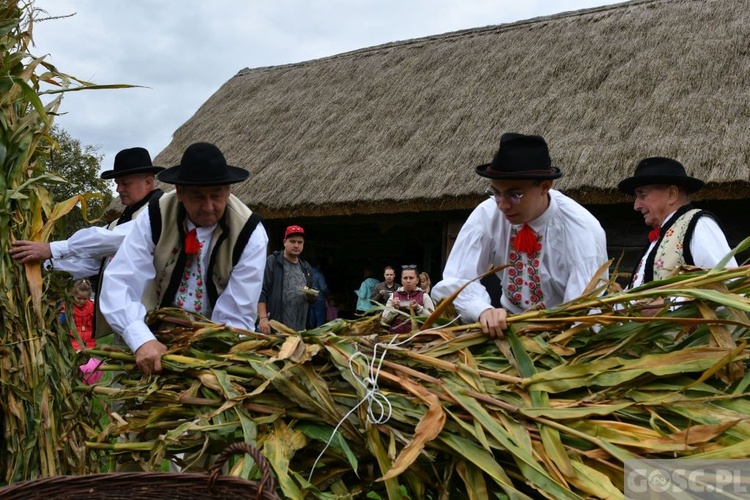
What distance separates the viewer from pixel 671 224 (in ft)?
10.5

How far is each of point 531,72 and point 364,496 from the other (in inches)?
340

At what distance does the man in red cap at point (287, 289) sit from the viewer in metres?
6.28

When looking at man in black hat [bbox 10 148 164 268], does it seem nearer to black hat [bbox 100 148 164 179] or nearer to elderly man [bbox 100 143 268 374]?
black hat [bbox 100 148 164 179]

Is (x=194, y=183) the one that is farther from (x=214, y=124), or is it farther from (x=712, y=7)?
(x=214, y=124)

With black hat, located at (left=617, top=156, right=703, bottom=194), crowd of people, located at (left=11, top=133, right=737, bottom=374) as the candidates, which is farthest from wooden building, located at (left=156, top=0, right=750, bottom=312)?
crowd of people, located at (left=11, top=133, right=737, bottom=374)

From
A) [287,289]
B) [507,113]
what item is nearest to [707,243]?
[287,289]

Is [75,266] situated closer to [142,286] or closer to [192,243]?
[142,286]

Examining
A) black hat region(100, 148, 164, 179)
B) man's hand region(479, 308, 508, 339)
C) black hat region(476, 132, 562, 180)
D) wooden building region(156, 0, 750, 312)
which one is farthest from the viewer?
wooden building region(156, 0, 750, 312)

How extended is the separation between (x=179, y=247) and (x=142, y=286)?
206 millimetres

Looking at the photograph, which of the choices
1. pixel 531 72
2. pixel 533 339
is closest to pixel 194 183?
pixel 533 339

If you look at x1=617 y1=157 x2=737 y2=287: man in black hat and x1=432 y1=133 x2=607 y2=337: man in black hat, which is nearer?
x1=432 y1=133 x2=607 y2=337: man in black hat

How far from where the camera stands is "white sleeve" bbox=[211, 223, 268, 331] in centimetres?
285

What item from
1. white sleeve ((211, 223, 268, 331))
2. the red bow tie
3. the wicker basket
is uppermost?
the red bow tie

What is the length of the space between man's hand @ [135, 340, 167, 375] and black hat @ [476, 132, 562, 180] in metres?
1.25
